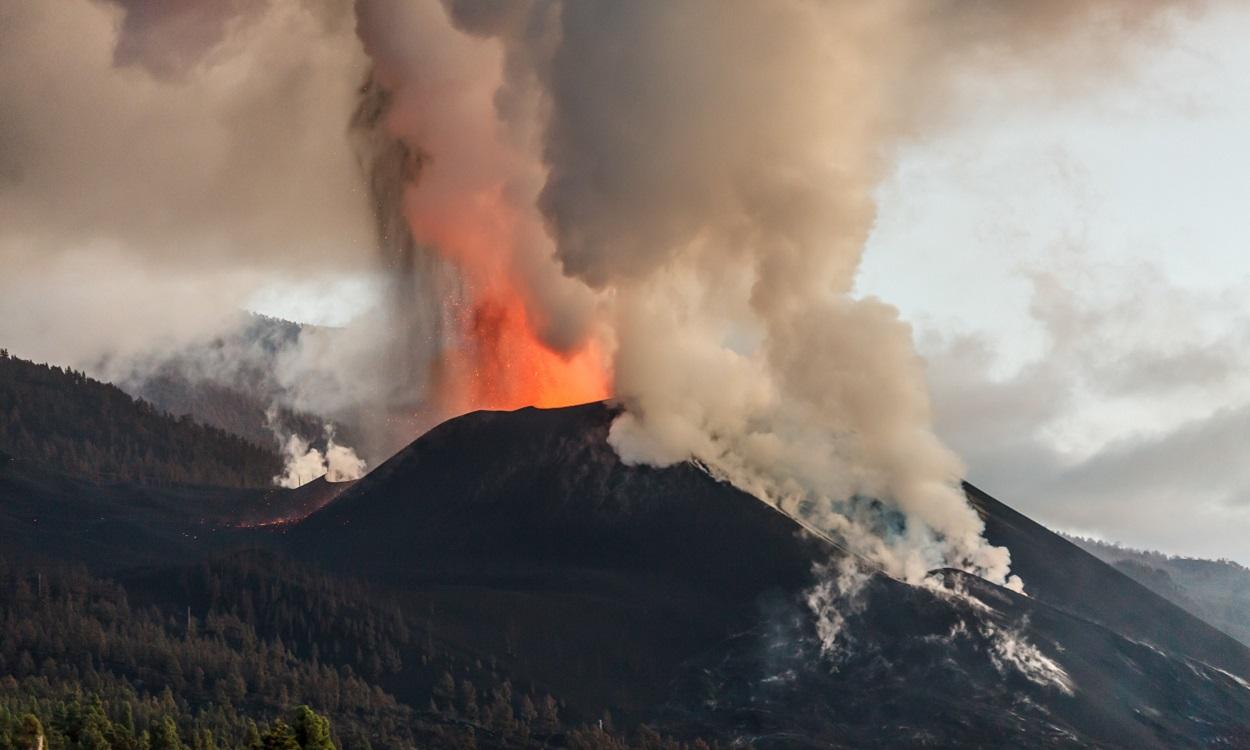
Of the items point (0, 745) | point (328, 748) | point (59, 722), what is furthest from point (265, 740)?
point (59, 722)

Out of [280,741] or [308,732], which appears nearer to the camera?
[280,741]

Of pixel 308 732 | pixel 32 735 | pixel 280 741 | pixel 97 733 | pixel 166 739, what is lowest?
pixel 32 735

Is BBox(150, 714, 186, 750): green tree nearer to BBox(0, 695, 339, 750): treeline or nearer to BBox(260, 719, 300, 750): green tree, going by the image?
BBox(0, 695, 339, 750): treeline

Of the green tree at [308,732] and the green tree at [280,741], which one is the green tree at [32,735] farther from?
the green tree at [308,732]

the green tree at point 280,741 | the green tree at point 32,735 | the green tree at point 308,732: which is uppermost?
the green tree at point 308,732

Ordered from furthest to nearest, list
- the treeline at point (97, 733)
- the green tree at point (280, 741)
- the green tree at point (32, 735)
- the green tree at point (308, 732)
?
the treeline at point (97, 733), the green tree at point (308, 732), the green tree at point (280, 741), the green tree at point (32, 735)

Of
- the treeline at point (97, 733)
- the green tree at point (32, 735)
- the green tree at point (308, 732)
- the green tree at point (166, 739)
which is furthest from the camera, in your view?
the green tree at point (166, 739)

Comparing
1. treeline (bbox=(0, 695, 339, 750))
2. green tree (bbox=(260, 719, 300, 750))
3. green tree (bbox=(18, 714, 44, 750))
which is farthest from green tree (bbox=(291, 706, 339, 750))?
green tree (bbox=(18, 714, 44, 750))

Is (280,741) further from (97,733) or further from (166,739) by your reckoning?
(166,739)

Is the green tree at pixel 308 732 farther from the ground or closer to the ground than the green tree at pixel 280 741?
farther from the ground

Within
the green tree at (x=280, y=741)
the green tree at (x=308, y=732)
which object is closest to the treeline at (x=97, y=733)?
the green tree at (x=308, y=732)

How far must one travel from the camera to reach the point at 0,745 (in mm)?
149000

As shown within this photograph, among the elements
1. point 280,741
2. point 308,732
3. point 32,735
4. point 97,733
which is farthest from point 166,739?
point 280,741

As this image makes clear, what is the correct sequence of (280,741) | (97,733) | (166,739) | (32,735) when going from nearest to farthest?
(280,741) → (32,735) → (97,733) → (166,739)
